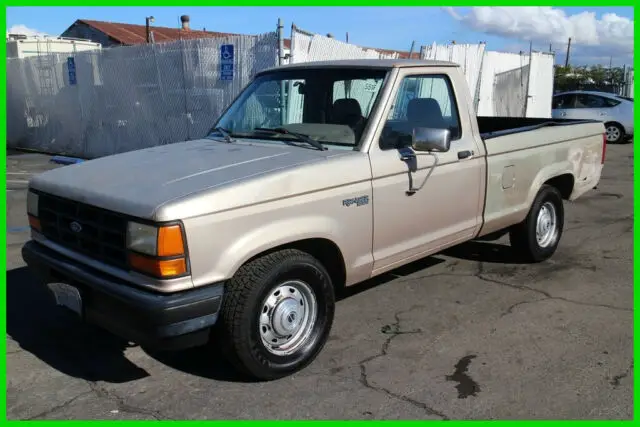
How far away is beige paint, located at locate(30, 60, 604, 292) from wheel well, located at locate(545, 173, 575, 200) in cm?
72

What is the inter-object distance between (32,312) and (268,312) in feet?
7.67

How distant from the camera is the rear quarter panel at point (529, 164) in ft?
16.8

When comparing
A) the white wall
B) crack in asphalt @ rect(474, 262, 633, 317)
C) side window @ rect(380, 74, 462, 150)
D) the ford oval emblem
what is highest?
the white wall

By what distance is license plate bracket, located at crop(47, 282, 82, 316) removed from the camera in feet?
11.3

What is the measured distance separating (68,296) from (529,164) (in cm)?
407

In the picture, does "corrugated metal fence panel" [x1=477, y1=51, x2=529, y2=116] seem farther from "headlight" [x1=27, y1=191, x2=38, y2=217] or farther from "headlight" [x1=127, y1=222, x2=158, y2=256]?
"headlight" [x1=127, y1=222, x2=158, y2=256]

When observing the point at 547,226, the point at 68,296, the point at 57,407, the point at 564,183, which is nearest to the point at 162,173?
the point at 68,296

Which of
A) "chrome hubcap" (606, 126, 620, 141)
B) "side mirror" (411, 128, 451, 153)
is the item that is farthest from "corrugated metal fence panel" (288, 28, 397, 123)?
"chrome hubcap" (606, 126, 620, 141)

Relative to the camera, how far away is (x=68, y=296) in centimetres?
352

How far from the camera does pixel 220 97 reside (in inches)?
442

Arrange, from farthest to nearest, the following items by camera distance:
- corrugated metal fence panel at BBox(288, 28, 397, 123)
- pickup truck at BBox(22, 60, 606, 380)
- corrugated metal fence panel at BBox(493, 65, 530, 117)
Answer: corrugated metal fence panel at BBox(493, 65, 530, 117)
corrugated metal fence panel at BBox(288, 28, 397, 123)
pickup truck at BBox(22, 60, 606, 380)

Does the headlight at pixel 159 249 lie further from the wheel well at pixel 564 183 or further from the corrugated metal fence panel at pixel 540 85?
the corrugated metal fence panel at pixel 540 85

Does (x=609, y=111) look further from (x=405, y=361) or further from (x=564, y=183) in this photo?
(x=405, y=361)

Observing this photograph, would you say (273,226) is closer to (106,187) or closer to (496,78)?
(106,187)
